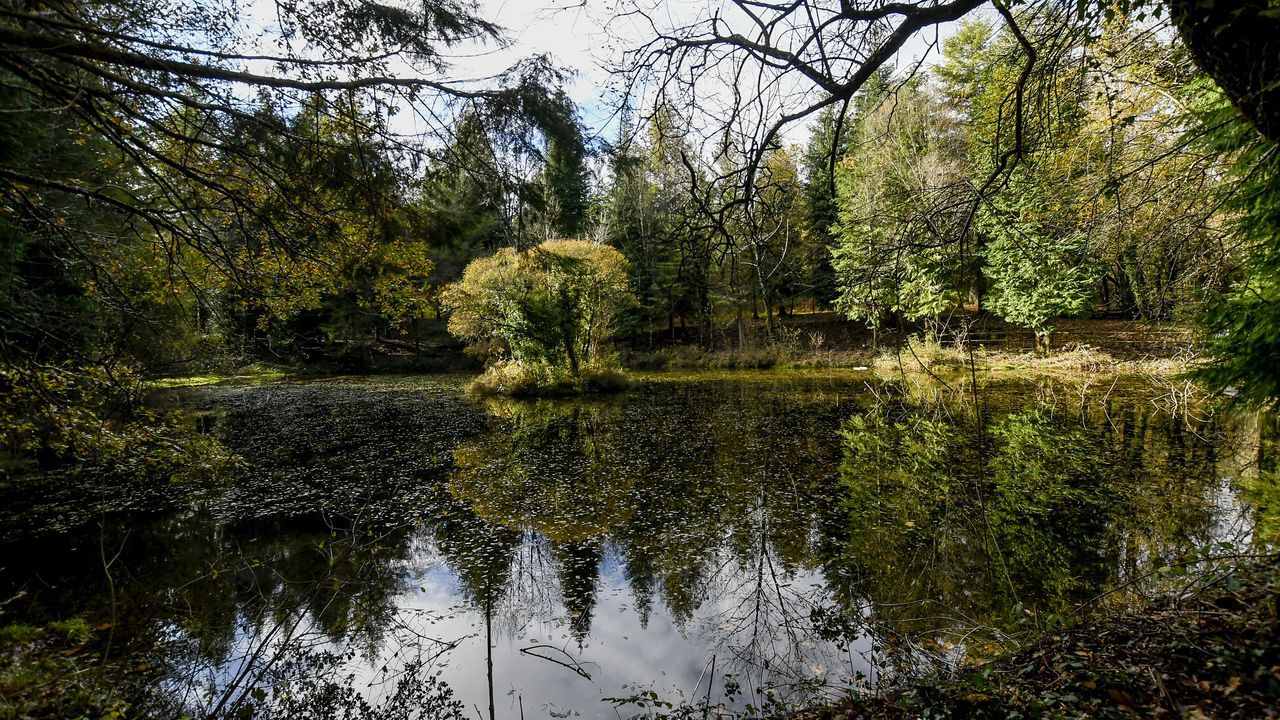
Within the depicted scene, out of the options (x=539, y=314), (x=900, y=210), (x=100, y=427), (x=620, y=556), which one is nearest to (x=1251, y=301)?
(x=900, y=210)

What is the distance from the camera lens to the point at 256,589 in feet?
16.8

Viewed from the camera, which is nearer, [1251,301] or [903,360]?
[1251,301]

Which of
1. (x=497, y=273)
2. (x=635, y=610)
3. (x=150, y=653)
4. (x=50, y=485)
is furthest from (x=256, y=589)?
(x=497, y=273)

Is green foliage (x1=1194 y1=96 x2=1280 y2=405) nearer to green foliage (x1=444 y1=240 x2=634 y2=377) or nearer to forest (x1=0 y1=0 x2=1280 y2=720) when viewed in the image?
forest (x1=0 y1=0 x2=1280 y2=720)

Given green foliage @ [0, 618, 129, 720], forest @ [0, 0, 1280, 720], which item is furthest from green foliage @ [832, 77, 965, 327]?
green foliage @ [0, 618, 129, 720]

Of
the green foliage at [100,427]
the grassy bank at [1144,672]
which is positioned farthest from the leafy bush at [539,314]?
the grassy bank at [1144,672]

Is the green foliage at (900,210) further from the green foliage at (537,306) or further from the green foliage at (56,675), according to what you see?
the green foliage at (537,306)

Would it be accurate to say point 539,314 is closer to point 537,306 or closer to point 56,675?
point 537,306

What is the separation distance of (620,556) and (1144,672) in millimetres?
4173

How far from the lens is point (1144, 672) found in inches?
101

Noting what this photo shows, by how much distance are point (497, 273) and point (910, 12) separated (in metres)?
15.3

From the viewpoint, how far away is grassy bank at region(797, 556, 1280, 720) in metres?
2.27

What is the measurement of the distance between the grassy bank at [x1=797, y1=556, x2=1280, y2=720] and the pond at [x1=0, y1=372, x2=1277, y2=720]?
0.28m

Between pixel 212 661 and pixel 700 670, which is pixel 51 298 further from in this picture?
pixel 700 670
